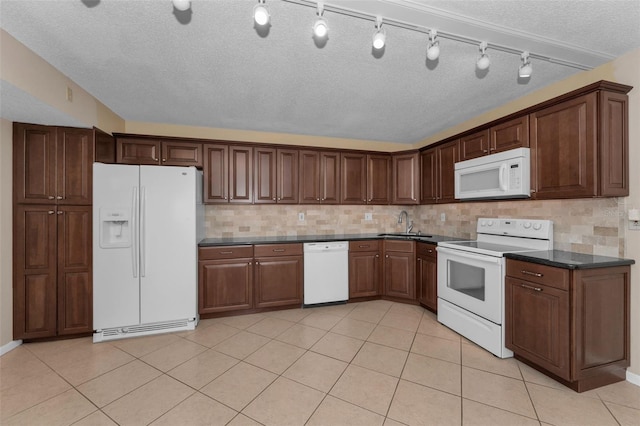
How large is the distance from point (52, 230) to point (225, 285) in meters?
1.74

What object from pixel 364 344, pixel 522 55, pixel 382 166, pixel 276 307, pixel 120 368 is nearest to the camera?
pixel 522 55


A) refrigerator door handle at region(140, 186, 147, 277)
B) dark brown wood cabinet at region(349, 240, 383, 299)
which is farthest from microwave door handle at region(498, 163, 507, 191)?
refrigerator door handle at region(140, 186, 147, 277)

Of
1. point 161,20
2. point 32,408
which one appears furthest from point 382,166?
point 32,408

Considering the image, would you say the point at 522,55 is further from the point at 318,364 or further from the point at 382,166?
the point at 318,364

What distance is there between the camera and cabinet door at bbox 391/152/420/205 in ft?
13.6

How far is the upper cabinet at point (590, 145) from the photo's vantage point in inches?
78.4

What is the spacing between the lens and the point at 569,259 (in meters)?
2.01

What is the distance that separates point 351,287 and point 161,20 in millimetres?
3349

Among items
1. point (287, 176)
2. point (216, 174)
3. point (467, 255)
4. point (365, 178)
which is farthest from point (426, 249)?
point (216, 174)

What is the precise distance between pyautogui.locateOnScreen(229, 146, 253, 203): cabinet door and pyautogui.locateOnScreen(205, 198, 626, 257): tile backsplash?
11.3 inches

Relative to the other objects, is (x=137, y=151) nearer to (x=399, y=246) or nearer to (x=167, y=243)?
(x=167, y=243)

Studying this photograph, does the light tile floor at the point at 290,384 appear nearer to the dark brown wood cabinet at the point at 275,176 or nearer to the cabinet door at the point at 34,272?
the cabinet door at the point at 34,272

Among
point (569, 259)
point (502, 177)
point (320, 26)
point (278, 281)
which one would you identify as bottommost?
point (278, 281)

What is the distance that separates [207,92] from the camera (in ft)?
8.96
